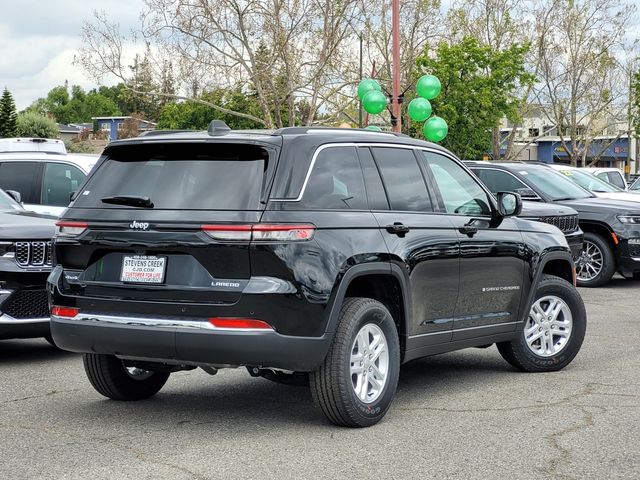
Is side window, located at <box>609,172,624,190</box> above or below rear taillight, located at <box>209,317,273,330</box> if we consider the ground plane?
above

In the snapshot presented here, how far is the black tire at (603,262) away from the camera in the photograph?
52.7 ft

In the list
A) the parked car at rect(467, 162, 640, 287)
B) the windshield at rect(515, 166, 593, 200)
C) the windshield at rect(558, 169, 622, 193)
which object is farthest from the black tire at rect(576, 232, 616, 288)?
the windshield at rect(558, 169, 622, 193)

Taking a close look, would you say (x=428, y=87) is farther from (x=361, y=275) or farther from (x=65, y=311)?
(x=65, y=311)

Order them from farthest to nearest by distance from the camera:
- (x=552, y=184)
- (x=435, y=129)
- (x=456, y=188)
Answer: (x=435, y=129) < (x=552, y=184) < (x=456, y=188)

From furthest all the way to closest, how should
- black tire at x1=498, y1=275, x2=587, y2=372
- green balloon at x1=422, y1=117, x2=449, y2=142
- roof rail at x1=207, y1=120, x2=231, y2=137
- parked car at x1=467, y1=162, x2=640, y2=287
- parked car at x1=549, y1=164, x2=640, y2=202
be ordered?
1. green balloon at x1=422, y1=117, x2=449, y2=142
2. parked car at x1=549, y1=164, x2=640, y2=202
3. parked car at x1=467, y1=162, x2=640, y2=287
4. black tire at x1=498, y1=275, x2=587, y2=372
5. roof rail at x1=207, y1=120, x2=231, y2=137

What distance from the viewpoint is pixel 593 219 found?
636 inches

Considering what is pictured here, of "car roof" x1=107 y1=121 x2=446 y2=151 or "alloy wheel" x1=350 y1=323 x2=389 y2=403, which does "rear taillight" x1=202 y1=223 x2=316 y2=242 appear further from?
"alloy wheel" x1=350 y1=323 x2=389 y2=403

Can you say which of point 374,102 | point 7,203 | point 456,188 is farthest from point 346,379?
point 374,102

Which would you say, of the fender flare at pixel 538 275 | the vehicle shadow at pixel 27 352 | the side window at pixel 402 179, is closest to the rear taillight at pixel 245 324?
the side window at pixel 402 179

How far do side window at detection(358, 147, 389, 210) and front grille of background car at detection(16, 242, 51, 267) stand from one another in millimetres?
3497

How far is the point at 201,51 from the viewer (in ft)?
127

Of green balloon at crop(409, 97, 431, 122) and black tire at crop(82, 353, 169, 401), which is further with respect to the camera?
green balloon at crop(409, 97, 431, 122)

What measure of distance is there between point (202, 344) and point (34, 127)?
6325 cm

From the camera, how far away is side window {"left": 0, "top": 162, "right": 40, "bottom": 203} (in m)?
12.7
